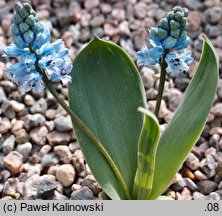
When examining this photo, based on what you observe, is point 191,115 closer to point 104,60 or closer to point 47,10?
point 104,60

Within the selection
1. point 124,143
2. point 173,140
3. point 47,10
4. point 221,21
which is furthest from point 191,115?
point 47,10

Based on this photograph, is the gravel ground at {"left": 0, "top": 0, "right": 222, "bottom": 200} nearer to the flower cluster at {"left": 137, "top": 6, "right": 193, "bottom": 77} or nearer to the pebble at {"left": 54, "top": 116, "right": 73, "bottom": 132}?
the pebble at {"left": 54, "top": 116, "right": 73, "bottom": 132}

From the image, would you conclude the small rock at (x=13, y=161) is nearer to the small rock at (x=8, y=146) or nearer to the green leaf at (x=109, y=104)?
the small rock at (x=8, y=146)

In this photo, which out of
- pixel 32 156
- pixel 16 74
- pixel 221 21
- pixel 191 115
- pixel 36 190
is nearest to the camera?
pixel 16 74

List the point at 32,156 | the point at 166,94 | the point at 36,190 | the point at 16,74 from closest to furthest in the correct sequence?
the point at 16,74 → the point at 36,190 → the point at 32,156 → the point at 166,94

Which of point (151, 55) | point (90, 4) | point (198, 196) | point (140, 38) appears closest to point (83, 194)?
point (198, 196)
